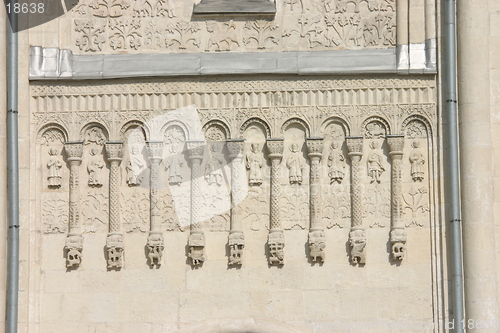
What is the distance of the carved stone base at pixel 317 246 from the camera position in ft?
35.4

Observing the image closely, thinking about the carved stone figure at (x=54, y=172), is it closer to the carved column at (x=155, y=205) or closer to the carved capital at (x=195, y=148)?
the carved column at (x=155, y=205)

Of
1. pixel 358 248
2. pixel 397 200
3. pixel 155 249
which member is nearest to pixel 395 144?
pixel 397 200

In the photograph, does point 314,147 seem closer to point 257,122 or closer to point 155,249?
point 257,122

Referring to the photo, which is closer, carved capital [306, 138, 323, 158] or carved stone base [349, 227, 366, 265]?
carved stone base [349, 227, 366, 265]

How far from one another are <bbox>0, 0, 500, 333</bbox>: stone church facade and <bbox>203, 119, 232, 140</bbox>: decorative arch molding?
0.05 feet

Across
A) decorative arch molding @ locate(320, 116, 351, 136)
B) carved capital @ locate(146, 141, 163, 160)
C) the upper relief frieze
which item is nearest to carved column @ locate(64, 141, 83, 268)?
carved capital @ locate(146, 141, 163, 160)

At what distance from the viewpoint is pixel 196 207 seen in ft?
36.0

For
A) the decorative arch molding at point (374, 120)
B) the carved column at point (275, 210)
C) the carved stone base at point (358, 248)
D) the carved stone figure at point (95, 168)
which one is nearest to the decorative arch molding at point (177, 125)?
the carved stone figure at point (95, 168)

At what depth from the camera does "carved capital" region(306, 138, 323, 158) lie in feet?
36.1

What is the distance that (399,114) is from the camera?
11039 millimetres

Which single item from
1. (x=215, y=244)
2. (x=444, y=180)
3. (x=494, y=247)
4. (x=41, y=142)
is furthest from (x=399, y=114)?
(x=41, y=142)

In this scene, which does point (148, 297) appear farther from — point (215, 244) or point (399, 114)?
point (399, 114)

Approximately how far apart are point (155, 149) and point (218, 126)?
71cm

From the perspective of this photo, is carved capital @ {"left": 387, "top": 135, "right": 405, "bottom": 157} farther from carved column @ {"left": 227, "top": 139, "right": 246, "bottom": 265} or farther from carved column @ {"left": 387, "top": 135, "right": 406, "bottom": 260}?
carved column @ {"left": 227, "top": 139, "right": 246, "bottom": 265}
